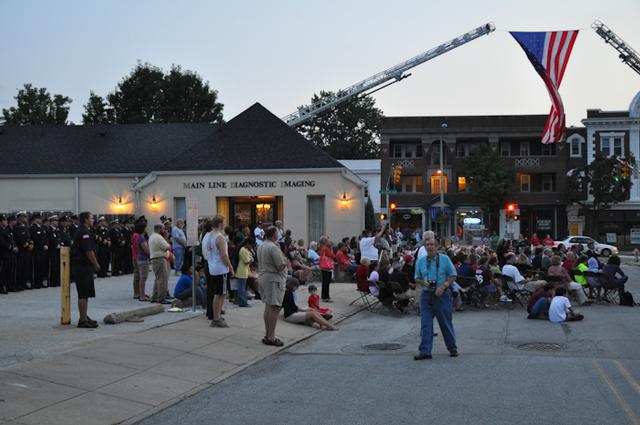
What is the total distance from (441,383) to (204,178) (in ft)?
81.7

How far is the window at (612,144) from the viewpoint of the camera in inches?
2354

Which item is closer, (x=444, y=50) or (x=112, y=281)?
(x=112, y=281)

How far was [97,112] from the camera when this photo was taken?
207ft

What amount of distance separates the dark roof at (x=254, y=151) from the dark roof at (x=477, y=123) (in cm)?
2728

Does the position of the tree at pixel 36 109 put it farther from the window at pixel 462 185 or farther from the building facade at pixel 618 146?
the building facade at pixel 618 146

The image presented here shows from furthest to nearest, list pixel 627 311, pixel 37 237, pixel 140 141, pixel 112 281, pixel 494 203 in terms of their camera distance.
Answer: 1. pixel 494 203
2. pixel 140 141
3. pixel 112 281
4. pixel 37 237
5. pixel 627 311

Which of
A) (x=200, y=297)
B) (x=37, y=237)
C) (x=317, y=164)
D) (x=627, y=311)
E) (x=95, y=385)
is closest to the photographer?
(x=95, y=385)

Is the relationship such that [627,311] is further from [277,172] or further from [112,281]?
[277,172]

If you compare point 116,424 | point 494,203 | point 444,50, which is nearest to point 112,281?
Result: point 116,424

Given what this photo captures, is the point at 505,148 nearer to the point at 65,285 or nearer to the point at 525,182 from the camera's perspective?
→ the point at 525,182

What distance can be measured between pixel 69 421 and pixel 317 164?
2583cm

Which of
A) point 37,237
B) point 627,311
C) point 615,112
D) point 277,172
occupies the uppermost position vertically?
point 615,112

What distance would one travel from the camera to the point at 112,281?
21.5 m

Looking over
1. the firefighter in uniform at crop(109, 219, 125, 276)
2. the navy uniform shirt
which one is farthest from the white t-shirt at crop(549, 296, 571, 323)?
the firefighter in uniform at crop(109, 219, 125, 276)
